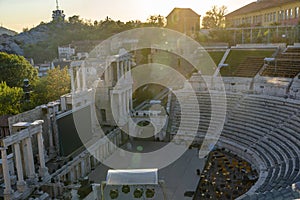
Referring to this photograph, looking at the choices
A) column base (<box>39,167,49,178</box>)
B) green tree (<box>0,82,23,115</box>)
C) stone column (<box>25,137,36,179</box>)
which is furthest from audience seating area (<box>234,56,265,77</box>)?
stone column (<box>25,137,36,179</box>)

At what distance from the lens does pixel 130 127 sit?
2606cm

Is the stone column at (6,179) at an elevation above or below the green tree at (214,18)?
below

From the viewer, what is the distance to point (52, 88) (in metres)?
31.7

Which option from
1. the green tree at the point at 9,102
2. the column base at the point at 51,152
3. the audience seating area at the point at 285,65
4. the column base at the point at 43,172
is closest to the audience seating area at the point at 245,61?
the audience seating area at the point at 285,65

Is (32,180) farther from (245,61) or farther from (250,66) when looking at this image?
(245,61)

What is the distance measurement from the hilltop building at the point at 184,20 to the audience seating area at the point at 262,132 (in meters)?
33.2

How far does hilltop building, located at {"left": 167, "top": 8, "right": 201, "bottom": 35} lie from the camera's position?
5935 centimetres

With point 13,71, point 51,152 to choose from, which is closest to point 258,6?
point 13,71

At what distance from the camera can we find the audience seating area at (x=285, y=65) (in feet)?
96.1

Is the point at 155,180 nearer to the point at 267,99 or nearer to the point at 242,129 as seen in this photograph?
the point at 242,129

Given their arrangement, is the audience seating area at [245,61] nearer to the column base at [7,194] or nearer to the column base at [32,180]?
the column base at [32,180]

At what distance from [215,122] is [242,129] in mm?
2502

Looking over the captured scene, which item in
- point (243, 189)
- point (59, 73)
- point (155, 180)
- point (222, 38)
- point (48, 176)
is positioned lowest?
point (243, 189)

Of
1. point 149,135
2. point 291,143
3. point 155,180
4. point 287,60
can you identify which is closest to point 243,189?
point 291,143
